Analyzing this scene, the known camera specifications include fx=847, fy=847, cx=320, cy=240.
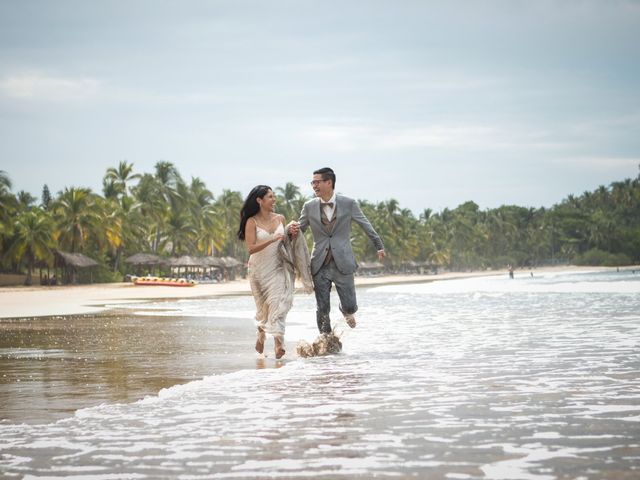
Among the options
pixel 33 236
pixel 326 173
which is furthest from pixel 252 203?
pixel 33 236

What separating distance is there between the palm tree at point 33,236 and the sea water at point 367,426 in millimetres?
50477

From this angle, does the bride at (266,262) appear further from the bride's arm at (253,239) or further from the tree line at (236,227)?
the tree line at (236,227)

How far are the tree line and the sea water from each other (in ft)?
158

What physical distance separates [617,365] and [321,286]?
3.14 m

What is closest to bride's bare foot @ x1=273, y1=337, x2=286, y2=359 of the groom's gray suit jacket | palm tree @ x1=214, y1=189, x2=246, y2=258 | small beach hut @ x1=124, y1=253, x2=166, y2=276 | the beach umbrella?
the groom's gray suit jacket

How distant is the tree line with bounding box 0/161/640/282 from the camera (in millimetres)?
62031

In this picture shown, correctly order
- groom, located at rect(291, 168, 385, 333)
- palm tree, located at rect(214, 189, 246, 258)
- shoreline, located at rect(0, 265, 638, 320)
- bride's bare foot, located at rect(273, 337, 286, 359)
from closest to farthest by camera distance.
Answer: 1. bride's bare foot, located at rect(273, 337, 286, 359)
2. groom, located at rect(291, 168, 385, 333)
3. shoreline, located at rect(0, 265, 638, 320)
4. palm tree, located at rect(214, 189, 246, 258)

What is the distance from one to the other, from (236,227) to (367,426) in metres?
92.1

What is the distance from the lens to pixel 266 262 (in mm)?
9133

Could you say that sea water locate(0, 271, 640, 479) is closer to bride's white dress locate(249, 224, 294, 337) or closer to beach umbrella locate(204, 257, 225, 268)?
bride's white dress locate(249, 224, 294, 337)

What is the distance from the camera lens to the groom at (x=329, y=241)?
9.14m

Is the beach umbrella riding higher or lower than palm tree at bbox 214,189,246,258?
lower

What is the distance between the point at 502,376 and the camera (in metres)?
7.04

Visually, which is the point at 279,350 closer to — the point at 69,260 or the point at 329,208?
the point at 329,208
